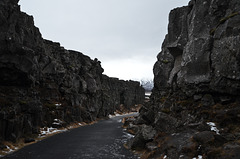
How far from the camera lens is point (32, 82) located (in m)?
41.2

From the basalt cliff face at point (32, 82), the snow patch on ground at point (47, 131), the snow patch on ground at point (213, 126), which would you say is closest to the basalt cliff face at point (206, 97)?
the snow patch on ground at point (213, 126)

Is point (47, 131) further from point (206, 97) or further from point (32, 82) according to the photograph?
point (206, 97)

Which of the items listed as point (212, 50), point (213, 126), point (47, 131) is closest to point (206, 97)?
point (213, 126)

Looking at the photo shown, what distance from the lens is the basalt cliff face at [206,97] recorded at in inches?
626

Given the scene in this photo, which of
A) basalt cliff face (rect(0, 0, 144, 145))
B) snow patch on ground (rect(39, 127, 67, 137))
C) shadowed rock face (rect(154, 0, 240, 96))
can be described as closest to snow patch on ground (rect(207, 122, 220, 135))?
shadowed rock face (rect(154, 0, 240, 96))

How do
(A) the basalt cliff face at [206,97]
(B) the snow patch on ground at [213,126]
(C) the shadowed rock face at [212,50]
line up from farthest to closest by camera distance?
(C) the shadowed rock face at [212,50] → (B) the snow patch on ground at [213,126] → (A) the basalt cliff face at [206,97]

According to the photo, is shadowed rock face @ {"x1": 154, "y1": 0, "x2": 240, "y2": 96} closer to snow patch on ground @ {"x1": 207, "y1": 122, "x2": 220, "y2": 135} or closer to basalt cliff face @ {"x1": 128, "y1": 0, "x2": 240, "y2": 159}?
basalt cliff face @ {"x1": 128, "y1": 0, "x2": 240, "y2": 159}

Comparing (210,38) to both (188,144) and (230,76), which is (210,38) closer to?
(230,76)

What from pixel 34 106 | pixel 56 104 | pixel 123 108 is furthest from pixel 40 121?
pixel 123 108

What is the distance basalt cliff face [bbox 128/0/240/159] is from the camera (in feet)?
52.1

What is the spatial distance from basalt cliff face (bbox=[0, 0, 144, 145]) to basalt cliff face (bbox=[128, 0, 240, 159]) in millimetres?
22784

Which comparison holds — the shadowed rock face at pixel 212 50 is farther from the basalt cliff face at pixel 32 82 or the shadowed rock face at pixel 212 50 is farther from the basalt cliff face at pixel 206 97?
the basalt cliff face at pixel 32 82

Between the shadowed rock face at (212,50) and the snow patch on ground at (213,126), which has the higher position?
the shadowed rock face at (212,50)

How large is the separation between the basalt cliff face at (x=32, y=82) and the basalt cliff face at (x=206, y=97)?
74.8 feet
